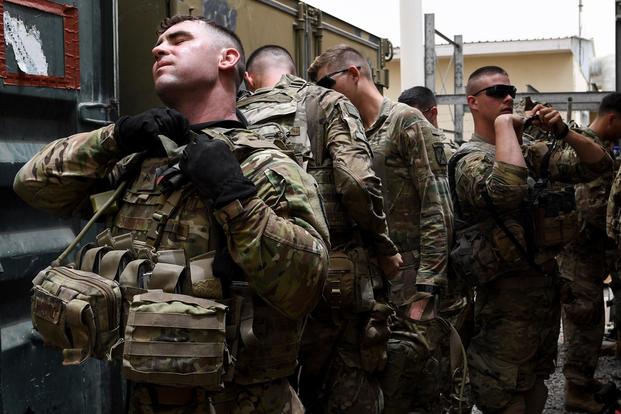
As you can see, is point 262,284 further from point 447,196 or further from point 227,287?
point 447,196

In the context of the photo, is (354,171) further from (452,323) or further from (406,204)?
(452,323)

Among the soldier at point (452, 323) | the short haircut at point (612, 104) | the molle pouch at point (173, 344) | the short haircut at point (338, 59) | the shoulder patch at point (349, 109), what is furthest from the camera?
the short haircut at point (612, 104)

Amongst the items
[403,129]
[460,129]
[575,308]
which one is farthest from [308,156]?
[460,129]

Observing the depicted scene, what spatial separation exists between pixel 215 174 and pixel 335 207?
1399mm

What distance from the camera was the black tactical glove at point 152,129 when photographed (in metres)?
2.26

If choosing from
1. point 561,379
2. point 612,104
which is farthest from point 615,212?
point 561,379

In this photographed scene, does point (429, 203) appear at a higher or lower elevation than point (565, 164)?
lower

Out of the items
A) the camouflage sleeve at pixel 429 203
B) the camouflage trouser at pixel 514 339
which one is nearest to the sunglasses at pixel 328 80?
the camouflage sleeve at pixel 429 203

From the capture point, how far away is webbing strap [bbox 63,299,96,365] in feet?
Answer: 6.95

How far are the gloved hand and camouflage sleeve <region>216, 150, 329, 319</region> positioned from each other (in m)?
1.17

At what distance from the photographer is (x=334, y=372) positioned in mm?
3418

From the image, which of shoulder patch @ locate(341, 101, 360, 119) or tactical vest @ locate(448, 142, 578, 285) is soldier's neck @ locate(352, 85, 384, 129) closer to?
Answer: tactical vest @ locate(448, 142, 578, 285)

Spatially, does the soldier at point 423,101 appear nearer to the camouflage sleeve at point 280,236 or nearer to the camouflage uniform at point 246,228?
the camouflage uniform at point 246,228

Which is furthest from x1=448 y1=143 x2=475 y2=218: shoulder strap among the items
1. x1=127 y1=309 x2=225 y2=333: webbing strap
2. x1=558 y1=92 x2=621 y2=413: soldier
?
x1=127 y1=309 x2=225 y2=333: webbing strap
